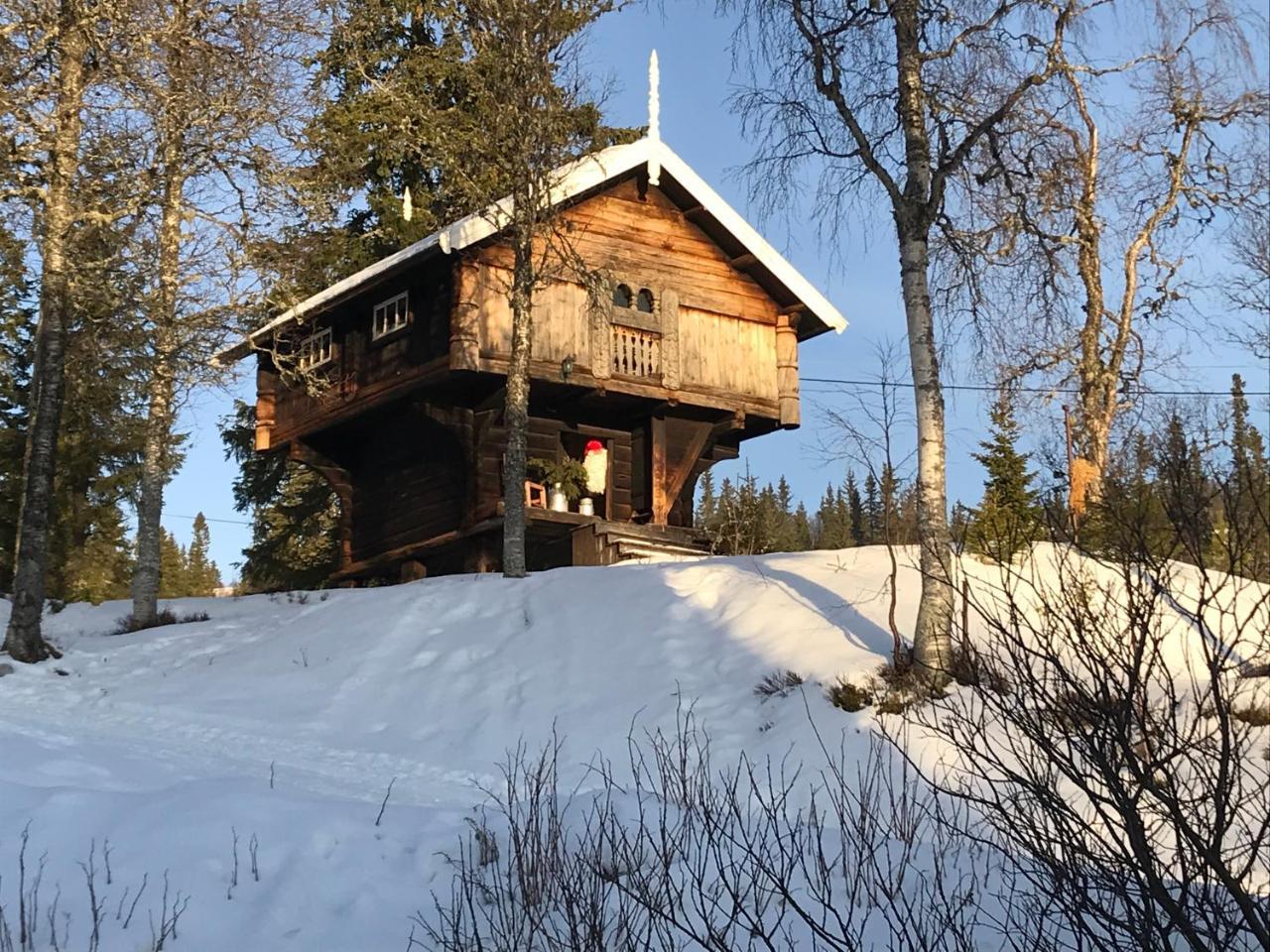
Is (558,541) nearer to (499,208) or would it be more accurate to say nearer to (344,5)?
(499,208)

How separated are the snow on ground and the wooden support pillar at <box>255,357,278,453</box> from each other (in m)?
5.90

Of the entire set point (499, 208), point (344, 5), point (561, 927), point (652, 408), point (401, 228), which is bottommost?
point (561, 927)

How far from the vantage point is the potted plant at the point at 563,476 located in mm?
20000

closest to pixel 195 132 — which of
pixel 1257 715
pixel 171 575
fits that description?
pixel 1257 715

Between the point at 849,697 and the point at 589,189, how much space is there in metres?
11.6

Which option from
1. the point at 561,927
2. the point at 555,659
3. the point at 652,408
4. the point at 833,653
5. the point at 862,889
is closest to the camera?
the point at 561,927

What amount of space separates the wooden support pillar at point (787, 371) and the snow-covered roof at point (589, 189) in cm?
44

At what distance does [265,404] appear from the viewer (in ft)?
76.8

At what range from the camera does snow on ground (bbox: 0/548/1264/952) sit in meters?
6.64

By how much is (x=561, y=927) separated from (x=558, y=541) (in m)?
15.4

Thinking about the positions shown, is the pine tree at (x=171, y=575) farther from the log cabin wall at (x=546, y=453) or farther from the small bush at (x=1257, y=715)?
the small bush at (x=1257, y=715)

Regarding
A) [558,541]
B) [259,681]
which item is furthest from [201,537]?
[259,681]

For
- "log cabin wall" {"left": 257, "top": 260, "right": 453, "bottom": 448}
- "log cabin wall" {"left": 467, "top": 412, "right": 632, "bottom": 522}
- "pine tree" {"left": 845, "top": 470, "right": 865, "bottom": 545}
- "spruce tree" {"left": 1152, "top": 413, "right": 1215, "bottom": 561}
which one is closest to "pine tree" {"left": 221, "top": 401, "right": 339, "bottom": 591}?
"log cabin wall" {"left": 257, "top": 260, "right": 453, "bottom": 448}

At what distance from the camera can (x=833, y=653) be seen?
11375 mm
